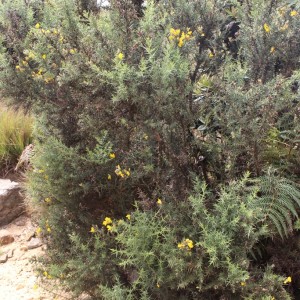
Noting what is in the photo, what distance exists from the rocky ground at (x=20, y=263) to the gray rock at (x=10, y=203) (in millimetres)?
69

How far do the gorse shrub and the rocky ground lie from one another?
1.73 ft

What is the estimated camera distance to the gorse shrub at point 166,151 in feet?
9.05

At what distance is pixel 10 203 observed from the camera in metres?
5.35

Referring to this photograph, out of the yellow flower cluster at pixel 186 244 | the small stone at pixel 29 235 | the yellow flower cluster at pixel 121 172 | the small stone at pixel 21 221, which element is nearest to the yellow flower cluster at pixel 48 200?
the yellow flower cluster at pixel 121 172

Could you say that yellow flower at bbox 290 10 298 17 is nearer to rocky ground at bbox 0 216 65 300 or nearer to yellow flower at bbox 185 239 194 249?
yellow flower at bbox 185 239 194 249

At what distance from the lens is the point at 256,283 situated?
2.74 meters

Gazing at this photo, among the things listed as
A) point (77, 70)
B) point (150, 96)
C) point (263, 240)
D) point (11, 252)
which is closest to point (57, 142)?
point (77, 70)

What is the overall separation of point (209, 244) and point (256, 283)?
1.21 ft

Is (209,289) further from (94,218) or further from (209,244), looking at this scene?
(94,218)

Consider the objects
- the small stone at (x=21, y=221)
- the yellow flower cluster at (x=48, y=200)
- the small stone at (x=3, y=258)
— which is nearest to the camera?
the yellow flower cluster at (x=48, y=200)

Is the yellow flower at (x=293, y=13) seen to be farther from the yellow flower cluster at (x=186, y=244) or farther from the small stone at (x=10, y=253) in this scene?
the small stone at (x=10, y=253)

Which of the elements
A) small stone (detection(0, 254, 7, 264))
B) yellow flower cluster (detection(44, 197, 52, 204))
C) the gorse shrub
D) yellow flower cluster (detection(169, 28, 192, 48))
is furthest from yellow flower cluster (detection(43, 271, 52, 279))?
yellow flower cluster (detection(169, 28, 192, 48))

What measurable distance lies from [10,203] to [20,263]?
1.01 m

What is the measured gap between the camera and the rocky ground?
389 cm
